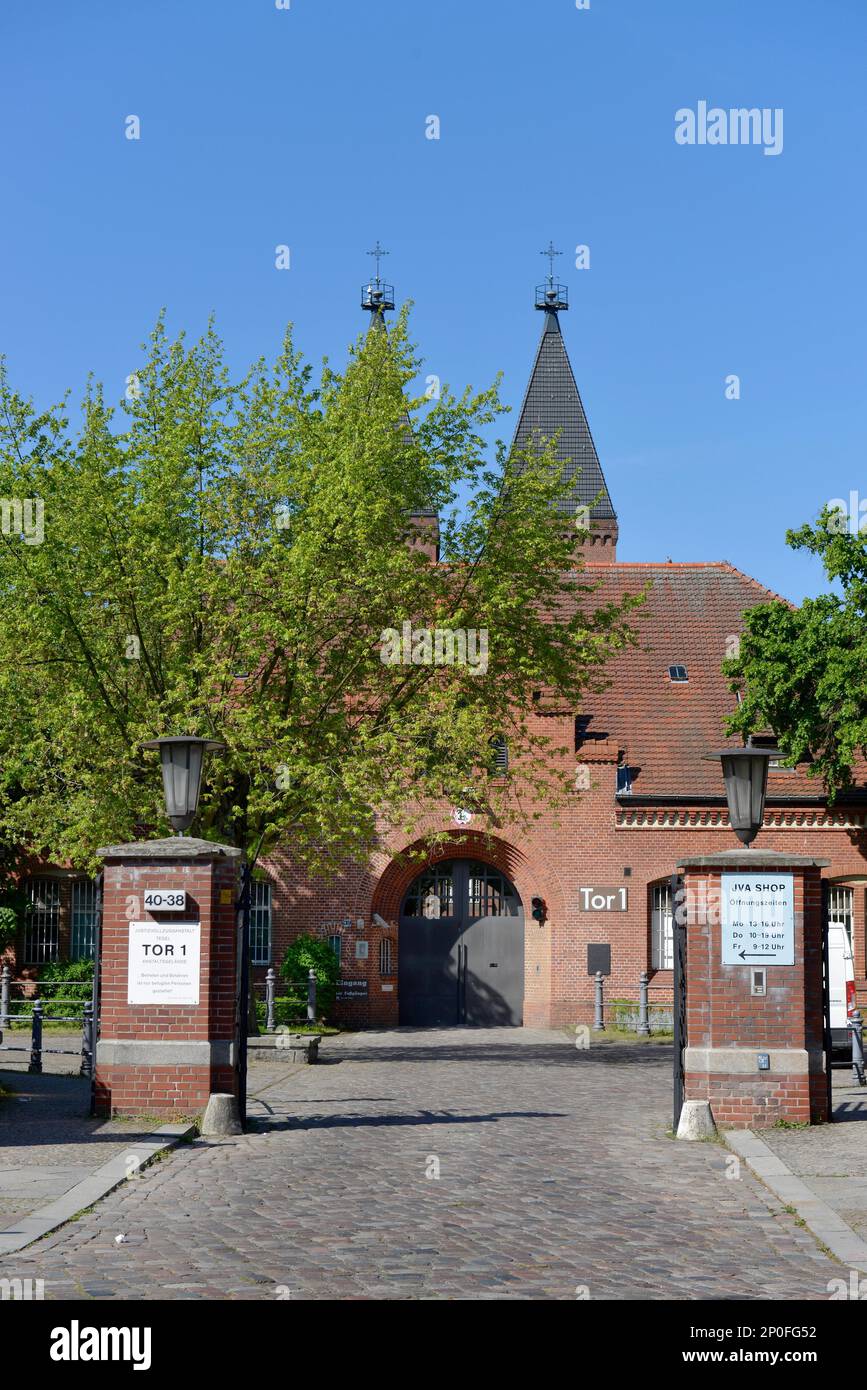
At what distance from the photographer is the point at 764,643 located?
28.6 meters

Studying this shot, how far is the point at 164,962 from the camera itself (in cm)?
1355

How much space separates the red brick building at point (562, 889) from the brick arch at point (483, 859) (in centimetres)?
3

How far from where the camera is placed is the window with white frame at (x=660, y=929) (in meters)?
30.0

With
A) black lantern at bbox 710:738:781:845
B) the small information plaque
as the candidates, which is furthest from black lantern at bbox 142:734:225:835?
black lantern at bbox 710:738:781:845

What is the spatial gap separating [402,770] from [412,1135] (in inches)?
320

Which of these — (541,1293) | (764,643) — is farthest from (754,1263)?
(764,643)

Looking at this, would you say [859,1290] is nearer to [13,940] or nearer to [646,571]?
[13,940]

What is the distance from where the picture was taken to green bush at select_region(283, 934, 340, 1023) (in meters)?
28.7

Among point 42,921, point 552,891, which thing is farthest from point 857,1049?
point 42,921

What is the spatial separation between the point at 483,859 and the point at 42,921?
9.35m

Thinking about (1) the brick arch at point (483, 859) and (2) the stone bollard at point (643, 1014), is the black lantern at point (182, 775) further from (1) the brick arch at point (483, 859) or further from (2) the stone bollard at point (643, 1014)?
(1) the brick arch at point (483, 859)

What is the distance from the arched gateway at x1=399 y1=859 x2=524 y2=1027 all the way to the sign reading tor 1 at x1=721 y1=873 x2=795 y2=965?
17476 mm

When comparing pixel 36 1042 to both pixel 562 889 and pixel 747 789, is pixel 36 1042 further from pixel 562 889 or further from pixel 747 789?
pixel 562 889

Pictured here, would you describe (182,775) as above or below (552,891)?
above
